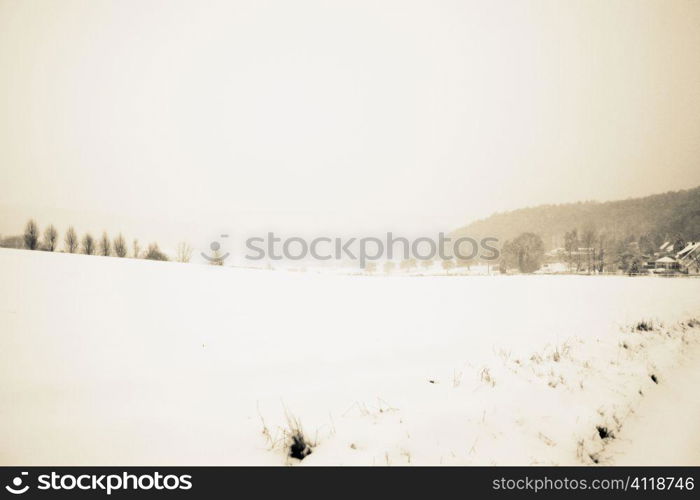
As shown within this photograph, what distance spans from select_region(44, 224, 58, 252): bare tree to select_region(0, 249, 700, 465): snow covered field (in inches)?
944

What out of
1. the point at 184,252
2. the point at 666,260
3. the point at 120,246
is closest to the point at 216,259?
the point at 184,252

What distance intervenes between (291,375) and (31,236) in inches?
1425

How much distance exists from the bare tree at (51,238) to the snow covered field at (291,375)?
2397 centimetres

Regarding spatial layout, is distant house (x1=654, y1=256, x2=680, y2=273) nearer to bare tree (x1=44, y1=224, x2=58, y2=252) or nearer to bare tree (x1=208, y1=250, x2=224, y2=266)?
bare tree (x1=208, y1=250, x2=224, y2=266)

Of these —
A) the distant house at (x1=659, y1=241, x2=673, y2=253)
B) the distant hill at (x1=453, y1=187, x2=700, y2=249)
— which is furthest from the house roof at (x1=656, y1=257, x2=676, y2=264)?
the distant hill at (x1=453, y1=187, x2=700, y2=249)

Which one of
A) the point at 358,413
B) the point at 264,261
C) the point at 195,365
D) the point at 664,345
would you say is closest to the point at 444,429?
the point at 358,413

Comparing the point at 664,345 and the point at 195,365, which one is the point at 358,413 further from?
the point at 664,345

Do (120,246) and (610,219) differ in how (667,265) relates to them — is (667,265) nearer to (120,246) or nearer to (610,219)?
(610,219)

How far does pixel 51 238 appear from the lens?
104 ft

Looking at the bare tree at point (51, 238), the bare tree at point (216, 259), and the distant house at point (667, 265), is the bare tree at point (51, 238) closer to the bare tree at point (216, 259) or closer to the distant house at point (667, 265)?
the bare tree at point (216, 259)

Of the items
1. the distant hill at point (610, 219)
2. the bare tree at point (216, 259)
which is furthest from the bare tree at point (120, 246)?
the distant hill at point (610, 219)

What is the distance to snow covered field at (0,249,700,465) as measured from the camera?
13.3 feet

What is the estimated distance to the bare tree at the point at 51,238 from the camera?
30477mm

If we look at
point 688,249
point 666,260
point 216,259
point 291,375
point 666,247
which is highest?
point 216,259
